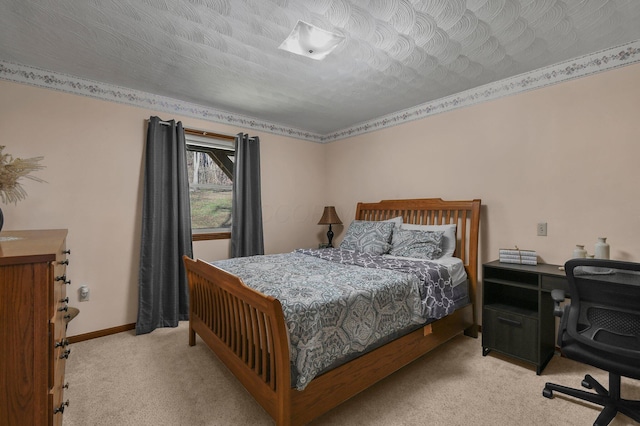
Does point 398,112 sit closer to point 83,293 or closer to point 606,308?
point 606,308

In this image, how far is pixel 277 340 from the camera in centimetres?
143

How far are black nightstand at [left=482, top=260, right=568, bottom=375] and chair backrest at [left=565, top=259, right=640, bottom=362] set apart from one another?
523 mm

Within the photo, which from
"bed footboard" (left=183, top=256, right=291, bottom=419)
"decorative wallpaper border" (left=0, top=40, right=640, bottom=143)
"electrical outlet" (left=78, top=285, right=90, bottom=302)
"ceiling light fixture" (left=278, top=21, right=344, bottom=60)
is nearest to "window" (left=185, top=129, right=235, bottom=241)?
"decorative wallpaper border" (left=0, top=40, right=640, bottom=143)

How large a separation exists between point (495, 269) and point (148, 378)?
2940mm

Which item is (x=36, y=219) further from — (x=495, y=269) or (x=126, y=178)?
(x=495, y=269)

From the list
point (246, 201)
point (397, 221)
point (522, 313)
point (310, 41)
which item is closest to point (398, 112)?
point (397, 221)

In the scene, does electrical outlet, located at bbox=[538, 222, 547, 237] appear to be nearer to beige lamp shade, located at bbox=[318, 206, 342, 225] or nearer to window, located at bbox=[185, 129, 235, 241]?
beige lamp shade, located at bbox=[318, 206, 342, 225]

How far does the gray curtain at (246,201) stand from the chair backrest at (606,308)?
3095mm

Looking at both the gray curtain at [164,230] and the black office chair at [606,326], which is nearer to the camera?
the black office chair at [606,326]

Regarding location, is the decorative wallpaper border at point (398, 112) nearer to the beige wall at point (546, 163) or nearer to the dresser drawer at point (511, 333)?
the beige wall at point (546, 163)

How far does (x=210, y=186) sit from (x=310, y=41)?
2267 mm

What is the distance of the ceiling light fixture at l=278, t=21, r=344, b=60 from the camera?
199 centimetres

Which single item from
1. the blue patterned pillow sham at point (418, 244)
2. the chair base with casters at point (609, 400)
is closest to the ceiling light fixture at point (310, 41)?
the blue patterned pillow sham at point (418, 244)

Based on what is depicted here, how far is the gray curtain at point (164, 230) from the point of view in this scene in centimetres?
302
